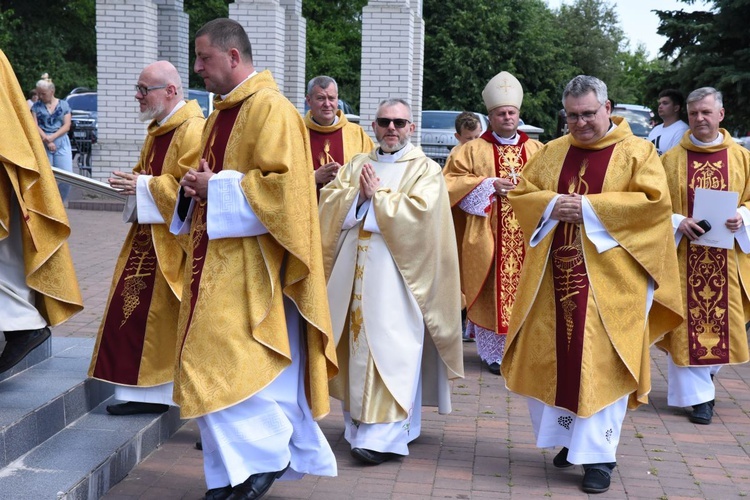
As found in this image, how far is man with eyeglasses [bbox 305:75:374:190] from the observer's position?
7.61 meters

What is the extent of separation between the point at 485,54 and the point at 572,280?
33104 mm

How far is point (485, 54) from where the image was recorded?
37.7 m

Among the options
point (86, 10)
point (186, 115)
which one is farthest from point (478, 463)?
point (86, 10)

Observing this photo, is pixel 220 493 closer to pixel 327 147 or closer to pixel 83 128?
pixel 327 147

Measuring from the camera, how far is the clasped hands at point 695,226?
6688mm

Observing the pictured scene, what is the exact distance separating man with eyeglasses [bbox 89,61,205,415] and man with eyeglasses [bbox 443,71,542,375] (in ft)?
9.18

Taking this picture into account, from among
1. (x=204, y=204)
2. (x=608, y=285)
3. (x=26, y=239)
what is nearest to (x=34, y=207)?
(x=26, y=239)

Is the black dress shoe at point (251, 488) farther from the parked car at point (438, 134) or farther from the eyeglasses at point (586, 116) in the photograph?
the parked car at point (438, 134)

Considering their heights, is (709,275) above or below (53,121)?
below

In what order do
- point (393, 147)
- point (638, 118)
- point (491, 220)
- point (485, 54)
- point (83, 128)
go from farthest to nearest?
point (485, 54) < point (638, 118) < point (83, 128) < point (491, 220) < point (393, 147)

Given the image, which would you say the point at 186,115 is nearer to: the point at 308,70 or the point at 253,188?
the point at 253,188

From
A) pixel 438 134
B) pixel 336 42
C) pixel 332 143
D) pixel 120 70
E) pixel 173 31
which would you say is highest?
pixel 336 42

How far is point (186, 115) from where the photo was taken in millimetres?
5730

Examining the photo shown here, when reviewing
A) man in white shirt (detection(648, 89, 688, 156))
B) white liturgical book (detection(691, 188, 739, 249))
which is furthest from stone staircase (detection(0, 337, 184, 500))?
man in white shirt (detection(648, 89, 688, 156))
